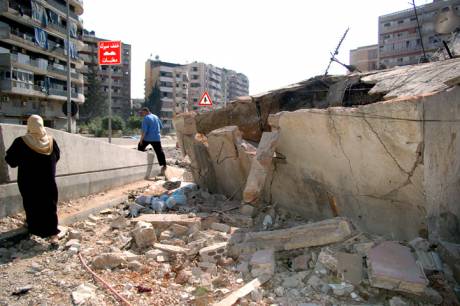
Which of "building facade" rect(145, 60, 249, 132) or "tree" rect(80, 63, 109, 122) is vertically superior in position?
"building facade" rect(145, 60, 249, 132)

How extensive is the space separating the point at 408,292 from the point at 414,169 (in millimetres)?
1147

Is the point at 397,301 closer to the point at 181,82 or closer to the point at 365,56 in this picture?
the point at 365,56

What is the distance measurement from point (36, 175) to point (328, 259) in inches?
128

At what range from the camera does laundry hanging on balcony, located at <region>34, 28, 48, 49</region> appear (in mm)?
36625

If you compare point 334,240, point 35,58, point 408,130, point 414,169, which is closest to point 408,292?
point 334,240

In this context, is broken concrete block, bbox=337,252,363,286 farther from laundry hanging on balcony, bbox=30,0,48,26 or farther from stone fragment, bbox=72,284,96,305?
laundry hanging on balcony, bbox=30,0,48,26

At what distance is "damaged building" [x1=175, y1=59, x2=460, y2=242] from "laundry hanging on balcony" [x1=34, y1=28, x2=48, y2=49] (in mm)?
37713

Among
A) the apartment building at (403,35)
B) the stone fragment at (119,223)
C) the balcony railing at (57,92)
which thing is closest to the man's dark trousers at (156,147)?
the stone fragment at (119,223)

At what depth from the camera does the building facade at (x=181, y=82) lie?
77.6m

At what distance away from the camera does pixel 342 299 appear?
3.11m

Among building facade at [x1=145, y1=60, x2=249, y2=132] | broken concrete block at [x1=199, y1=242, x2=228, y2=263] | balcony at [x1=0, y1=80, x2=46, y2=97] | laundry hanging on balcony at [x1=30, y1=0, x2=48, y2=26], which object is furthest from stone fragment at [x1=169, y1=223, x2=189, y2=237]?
building facade at [x1=145, y1=60, x2=249, y2=132]

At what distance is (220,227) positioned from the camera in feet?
Result: 15.5

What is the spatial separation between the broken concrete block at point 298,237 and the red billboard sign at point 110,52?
816cm

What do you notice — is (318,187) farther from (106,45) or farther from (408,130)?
(106,45)
